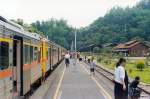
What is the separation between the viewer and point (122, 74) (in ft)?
50.1

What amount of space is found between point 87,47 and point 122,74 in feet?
499

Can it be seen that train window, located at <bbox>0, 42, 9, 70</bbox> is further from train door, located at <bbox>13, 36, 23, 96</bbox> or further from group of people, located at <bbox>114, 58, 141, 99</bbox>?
group of people, located at <bbox>114, 58, 141, 99</bbox>

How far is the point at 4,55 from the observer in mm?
13094

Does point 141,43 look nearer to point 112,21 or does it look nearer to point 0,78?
point 112,21

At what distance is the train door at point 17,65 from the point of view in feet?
52.7

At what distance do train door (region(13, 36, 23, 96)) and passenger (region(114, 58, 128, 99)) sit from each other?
10.5 ft

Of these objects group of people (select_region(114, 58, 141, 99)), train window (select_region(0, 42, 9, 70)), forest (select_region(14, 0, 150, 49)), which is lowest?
group of people (select_region(114, 58, 141, 99))

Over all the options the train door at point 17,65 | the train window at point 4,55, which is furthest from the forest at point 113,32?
the train window at point 4,55

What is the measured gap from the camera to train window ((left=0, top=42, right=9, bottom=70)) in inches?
500

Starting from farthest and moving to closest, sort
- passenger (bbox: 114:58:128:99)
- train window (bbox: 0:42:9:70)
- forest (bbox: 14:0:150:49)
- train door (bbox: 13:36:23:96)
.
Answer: forest (bbox: 14:0:150:49), train door (bbox: 13:36:23:96), passenger (bbox: 114:58:128:99), train window (bbox: 0:42:9:70)

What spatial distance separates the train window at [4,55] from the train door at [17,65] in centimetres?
241

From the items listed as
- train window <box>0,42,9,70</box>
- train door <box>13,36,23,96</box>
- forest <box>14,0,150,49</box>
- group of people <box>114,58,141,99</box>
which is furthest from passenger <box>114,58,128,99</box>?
forest <box>14,0,150,49</box>

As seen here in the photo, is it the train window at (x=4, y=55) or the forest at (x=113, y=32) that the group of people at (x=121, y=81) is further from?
the forest at (x=113, y=32)

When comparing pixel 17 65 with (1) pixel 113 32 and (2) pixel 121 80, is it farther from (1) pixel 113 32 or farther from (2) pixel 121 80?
(1) pixel 113 32
